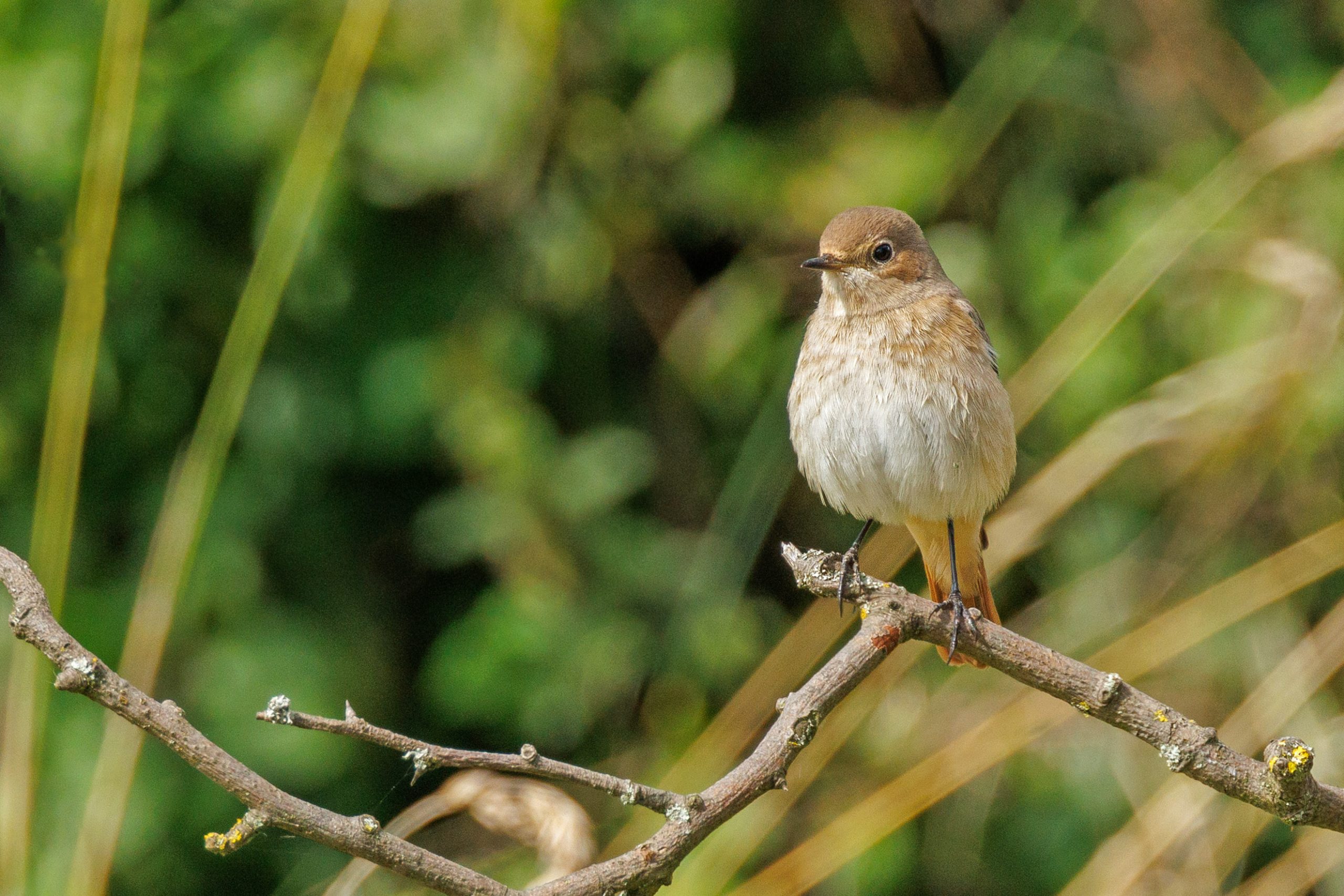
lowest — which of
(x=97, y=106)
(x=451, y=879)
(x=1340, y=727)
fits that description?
(x=451, y=879)

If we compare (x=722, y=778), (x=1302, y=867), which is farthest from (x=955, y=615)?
(x=1302, y=867)

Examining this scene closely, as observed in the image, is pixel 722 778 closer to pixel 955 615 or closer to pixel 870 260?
pixel 955 615

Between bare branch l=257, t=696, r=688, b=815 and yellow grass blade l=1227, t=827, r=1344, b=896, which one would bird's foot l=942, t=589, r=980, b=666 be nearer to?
bare branch l=257, t=696, r=688, b=815

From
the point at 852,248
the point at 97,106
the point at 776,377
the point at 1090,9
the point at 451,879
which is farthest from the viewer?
the point at 1090,9

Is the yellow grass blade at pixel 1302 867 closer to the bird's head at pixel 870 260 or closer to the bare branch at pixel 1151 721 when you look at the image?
the bare branch at pixel 1151 721

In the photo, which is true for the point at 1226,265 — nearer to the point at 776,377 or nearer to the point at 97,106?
the point at 776,377

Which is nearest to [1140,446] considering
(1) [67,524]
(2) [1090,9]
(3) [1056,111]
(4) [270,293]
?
(3) [1056,111]

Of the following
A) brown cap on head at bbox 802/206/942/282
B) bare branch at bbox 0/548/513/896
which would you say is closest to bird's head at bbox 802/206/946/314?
brown cap on head at bbox 802/206/942/282
